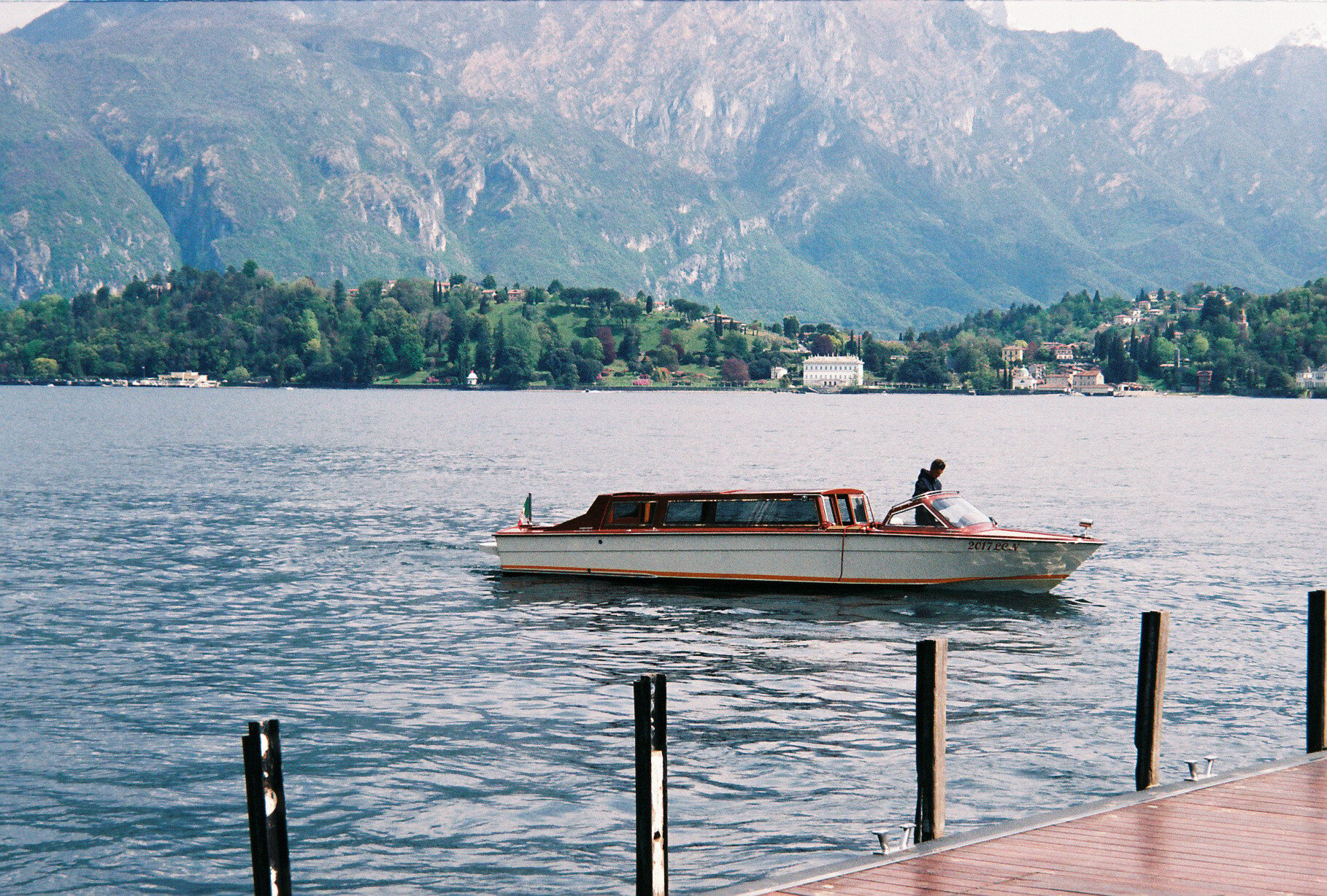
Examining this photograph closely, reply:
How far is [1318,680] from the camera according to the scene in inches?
741

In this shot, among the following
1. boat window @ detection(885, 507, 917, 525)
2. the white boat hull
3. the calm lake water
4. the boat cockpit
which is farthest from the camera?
boat window @ detection(885, 507, 917, 525)

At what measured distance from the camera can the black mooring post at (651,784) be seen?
1277cm

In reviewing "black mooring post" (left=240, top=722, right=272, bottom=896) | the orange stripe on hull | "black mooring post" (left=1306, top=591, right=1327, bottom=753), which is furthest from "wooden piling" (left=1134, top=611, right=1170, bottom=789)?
the orange stripe on hull

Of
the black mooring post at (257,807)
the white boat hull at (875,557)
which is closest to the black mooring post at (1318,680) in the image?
the black mooring post at (257,807)

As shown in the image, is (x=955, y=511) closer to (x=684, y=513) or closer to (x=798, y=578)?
(x=798, y=578)

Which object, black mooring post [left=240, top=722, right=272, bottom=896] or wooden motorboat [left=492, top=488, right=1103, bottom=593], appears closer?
black mooring post [left=240, top=722, right=272, bottom=896]

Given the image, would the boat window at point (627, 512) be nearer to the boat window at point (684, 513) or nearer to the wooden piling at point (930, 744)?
the boat window at point (684, 513)

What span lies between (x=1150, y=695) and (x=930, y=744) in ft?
13.3

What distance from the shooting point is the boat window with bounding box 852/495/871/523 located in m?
38.3

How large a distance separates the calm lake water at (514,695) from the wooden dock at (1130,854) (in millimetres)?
3781

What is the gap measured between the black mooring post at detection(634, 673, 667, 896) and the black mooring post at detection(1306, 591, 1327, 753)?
10.4m

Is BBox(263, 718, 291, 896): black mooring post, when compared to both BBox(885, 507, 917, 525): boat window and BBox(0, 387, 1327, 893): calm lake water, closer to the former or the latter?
BBox(0, 387, 1327, 893): calm lake water

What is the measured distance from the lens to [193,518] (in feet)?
201

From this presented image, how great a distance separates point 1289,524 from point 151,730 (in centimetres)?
5487
